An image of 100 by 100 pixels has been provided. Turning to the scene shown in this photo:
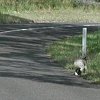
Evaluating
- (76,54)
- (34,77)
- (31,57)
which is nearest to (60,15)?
(31,57)

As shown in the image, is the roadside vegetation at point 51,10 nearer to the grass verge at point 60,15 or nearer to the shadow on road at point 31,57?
the grass verge at point 60,15

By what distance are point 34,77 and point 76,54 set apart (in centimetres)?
391

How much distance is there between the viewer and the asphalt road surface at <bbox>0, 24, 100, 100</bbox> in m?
10.8

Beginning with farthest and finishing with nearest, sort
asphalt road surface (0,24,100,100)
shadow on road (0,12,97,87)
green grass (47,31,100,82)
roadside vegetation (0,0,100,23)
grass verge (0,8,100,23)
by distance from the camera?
roadside vegetation (0,0,100,23)
grass verge (0,8,100,23)
green grass (47,31,100,82)
shadow on road (0,12,97,87)
asphalt road surface (0,24,100,100)

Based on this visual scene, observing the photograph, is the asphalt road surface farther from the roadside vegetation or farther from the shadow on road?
the roadside vegetation

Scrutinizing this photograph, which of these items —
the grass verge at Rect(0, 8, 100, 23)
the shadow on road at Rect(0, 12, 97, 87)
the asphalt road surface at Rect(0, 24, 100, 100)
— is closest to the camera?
the asphalt road surface at Rect(0, 24, 100, 100)

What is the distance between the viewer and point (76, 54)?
54.8 ft

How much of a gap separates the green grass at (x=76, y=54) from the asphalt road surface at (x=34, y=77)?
0.93 ft

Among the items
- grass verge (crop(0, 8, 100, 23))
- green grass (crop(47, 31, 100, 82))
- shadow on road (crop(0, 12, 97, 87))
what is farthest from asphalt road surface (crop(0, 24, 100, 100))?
grass verge (crop(0, 8, 100, 23))

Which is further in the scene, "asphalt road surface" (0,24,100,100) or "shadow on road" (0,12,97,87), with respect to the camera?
"shadow on road" (0,12,97,87)

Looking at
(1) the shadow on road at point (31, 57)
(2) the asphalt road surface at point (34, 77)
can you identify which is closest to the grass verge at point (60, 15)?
(1) the shadow on road at point (31, 57)

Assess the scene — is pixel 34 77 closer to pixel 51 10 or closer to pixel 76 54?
Result: pixel 76 54

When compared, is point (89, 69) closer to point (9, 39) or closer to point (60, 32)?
point (9, 39)

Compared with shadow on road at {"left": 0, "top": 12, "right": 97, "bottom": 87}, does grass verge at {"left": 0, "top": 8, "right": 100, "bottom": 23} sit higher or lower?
lower
